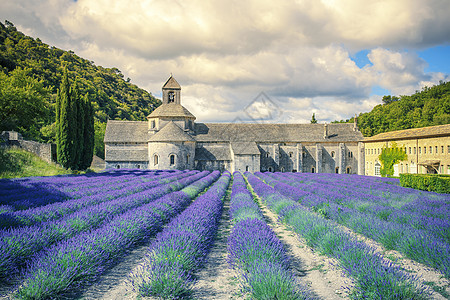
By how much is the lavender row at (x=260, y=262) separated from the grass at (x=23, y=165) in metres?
20.0

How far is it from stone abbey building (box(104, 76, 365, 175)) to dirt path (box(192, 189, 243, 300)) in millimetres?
30168

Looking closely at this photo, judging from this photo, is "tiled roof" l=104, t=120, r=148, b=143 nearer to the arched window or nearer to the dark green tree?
the arched window

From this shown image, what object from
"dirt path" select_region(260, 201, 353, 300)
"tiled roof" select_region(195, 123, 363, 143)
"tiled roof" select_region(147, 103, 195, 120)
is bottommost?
"dirt path" select_region(260, 201, 353, 300)

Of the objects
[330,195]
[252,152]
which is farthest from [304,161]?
[330,195]

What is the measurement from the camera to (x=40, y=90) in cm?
3441

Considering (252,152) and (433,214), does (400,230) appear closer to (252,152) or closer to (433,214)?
(433,214)

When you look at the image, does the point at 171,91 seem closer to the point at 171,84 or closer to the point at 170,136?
the point at 171,84

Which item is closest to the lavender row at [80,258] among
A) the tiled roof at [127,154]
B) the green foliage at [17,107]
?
the green foliage at [17,107]

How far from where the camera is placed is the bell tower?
42303 mm

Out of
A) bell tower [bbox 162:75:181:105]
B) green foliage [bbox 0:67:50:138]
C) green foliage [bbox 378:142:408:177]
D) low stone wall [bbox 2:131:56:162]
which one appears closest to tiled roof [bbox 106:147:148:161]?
bell tower [bbox 162:75:181:105]

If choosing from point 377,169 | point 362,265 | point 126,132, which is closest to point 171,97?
point 126,132

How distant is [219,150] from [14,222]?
33.8 meters

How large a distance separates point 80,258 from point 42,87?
130ft

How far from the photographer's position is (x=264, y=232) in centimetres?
580
